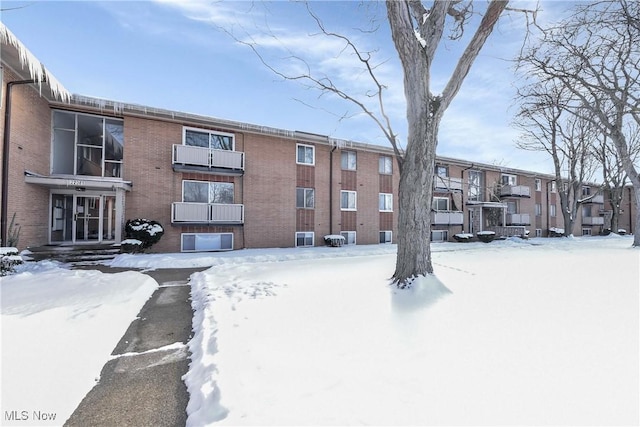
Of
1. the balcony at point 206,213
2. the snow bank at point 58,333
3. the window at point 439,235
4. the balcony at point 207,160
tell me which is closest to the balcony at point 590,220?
the window at point 439,235

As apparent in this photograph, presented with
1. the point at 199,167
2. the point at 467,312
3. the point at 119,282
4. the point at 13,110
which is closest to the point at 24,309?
the point at 119,282

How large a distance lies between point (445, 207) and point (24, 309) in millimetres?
22533

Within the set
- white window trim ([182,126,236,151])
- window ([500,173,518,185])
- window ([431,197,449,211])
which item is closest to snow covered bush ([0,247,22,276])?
white window trim ([182,126,236,151])

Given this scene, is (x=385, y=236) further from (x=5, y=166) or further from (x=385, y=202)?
(x=5, y=166)

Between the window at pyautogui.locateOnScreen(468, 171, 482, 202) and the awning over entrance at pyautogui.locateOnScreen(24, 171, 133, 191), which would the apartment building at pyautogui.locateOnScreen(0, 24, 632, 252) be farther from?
the window at pyautogui.locateOnScreen(468, 171, 482, 202)

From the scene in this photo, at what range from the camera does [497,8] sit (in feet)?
19.7

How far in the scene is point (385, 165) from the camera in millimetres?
19047

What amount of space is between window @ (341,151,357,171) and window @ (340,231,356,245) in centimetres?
418

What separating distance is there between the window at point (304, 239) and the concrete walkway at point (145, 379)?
10.7 meters

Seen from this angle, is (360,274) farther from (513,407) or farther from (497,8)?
(497,8)

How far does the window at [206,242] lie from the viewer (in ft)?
43.1

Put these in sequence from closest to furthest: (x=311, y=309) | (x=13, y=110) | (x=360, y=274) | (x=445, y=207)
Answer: (x=311, y=309) → (x=360, y=274) → (x=13, y=110) → (x=445, y=207)

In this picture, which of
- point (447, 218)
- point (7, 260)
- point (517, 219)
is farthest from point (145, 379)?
point (517, 219)

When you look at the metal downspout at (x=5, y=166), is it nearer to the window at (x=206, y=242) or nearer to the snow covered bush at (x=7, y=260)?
the snow covered bush at (x=7, y=260)
